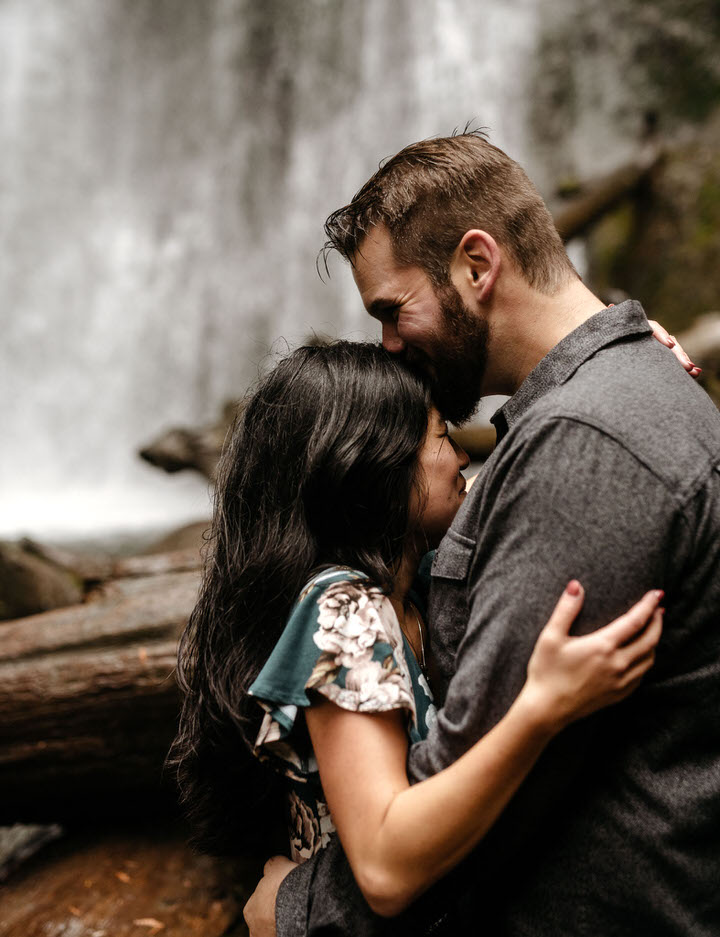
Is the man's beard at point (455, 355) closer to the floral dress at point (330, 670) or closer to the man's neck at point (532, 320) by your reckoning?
the man's neck at point (532, 320)

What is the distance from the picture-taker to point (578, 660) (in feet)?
3.98

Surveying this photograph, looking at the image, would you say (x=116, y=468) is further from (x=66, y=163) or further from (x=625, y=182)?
(x=625, y=182)

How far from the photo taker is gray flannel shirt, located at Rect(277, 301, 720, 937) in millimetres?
1265

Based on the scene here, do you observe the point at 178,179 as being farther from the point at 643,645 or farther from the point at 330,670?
the point at 643,645

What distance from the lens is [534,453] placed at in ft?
4.39

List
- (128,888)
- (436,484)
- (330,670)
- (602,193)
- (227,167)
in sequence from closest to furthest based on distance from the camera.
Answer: (330,670) < (436,484) < (128,888) < (602,193) < (227,167)

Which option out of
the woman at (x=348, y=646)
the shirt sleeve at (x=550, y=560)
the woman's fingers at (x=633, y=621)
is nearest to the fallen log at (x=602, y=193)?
the woman at (x=348, y=646)

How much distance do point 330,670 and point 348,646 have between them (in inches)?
2.1

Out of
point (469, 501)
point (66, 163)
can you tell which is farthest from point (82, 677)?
point (66, 163)

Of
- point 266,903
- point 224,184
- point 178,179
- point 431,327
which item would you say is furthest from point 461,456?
point 178,179

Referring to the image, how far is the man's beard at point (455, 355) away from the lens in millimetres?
1908

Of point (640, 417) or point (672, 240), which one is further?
Answer: point (672, 240)

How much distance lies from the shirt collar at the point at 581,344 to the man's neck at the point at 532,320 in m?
0.10

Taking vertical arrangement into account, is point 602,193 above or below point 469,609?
above
